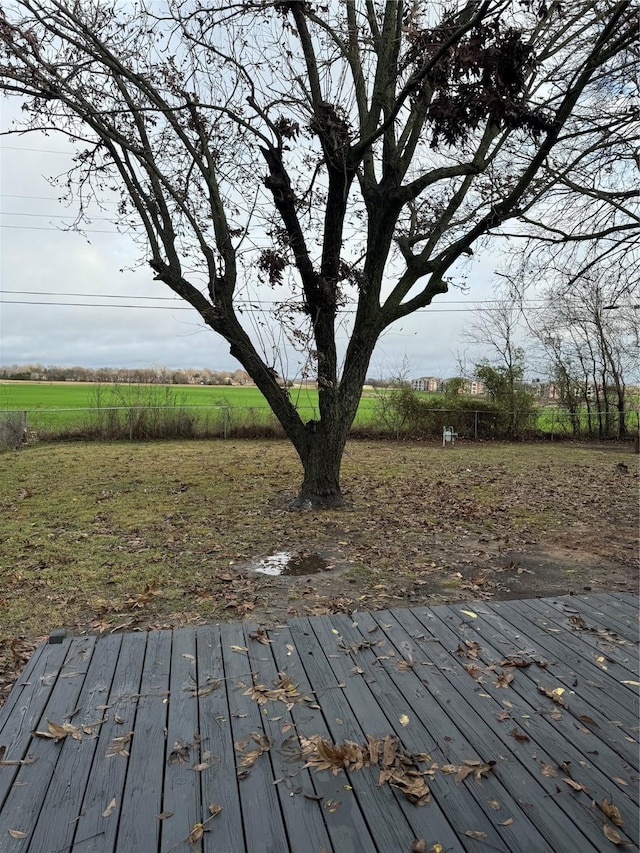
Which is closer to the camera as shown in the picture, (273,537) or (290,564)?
(290,564)

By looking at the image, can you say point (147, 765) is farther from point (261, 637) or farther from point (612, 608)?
point (612, 608)

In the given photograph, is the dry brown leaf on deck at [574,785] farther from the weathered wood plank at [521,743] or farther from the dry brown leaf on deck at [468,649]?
the dry brown leaf on deck at [468,649]

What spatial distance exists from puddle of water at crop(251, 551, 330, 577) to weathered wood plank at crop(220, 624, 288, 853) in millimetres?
2657

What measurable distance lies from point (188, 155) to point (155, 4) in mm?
1694

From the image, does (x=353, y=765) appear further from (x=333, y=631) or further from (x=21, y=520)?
(x=21, y=520)

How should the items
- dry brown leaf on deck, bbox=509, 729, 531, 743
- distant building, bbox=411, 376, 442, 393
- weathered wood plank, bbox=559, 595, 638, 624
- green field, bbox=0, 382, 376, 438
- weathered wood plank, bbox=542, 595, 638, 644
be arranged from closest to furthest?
dry brown leaf on deck, bbox=509, 729, 531, 743 < weathered wood plank, bbox=542, 595, 638, 644 < weathered wood plank, bbox=559, 595, 638, 624 < green field, bbox=0, 382, 376, 438 < distant building, bbox=411, 376, 442, 393

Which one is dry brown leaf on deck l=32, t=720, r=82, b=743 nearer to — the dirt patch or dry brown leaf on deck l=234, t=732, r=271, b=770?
dry brown leaf on deck l=234, t=732, r=271, b=770

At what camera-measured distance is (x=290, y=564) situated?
556 centimetres

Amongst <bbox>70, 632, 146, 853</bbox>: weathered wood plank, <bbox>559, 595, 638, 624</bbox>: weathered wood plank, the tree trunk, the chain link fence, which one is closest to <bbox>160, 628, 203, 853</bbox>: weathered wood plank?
<bbox>70, 632, 146, 853</bbox>: weathered wood plank

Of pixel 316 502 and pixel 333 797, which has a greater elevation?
pixel 333 797

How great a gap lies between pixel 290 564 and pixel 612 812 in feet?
13.1

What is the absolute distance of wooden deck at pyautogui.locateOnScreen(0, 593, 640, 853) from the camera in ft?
5.51

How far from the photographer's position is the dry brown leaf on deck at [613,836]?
1.65 m

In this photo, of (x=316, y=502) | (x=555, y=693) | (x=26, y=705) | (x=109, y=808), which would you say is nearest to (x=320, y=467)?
(x=316, y=502)
